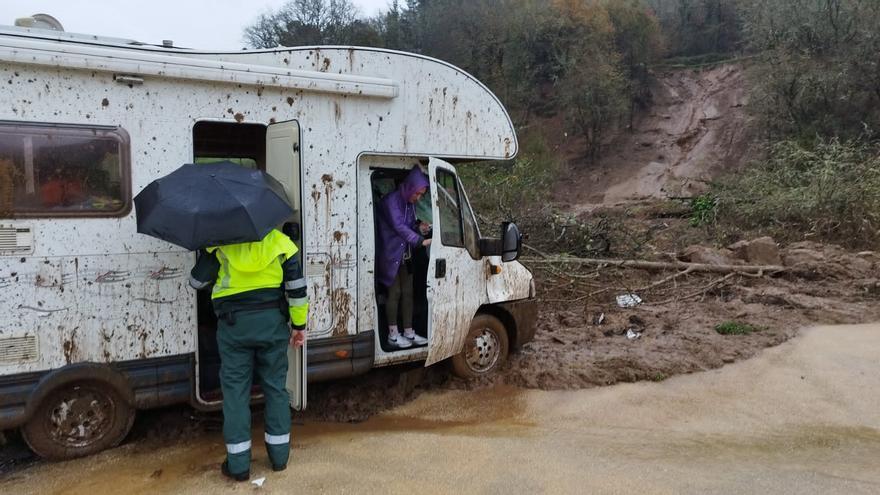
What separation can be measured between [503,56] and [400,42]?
5.94m

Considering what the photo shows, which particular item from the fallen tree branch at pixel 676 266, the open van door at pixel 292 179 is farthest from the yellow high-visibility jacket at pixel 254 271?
the fallen tree branch at pixel 676 266

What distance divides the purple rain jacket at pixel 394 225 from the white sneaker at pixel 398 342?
0.45 meters

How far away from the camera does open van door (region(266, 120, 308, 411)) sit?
420 centimetres

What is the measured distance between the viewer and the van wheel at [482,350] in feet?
19.2

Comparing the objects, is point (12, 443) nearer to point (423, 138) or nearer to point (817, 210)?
point (423, 138)

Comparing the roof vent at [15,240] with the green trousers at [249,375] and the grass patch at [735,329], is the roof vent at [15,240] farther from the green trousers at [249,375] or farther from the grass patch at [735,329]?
the grass patch at [735,329]

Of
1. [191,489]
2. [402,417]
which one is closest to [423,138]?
[402,417]

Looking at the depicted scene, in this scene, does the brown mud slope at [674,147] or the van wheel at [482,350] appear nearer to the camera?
the van wheel at [482,350]

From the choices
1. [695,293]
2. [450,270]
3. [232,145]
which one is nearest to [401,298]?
[450,270]

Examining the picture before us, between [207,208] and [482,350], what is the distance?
10.3ft

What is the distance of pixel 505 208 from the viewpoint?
13.7 m

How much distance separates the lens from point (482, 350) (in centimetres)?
598

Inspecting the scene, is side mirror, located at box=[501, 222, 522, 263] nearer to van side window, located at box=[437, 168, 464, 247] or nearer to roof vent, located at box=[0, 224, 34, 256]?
van side window, located at box=[437, 168, 464, 247]

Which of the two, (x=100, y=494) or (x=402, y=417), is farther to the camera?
(x=402, y=417)
